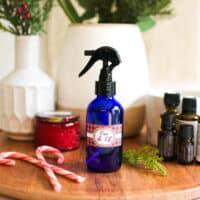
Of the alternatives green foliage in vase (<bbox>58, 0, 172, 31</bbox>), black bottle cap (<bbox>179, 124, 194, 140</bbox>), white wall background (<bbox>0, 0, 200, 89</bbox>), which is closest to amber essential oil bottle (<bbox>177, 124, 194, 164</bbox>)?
black bottle cap (<bbox>179, 124, 194, 140</bbox>)

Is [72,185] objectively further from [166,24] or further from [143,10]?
[166,24]

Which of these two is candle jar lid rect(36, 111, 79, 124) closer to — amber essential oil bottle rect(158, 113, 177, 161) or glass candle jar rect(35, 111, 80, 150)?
glass candle jar rect(35, 111, 80, 150)

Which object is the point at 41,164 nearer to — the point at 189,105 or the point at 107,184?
the point at 107,184

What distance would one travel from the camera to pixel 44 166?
68 centimetres

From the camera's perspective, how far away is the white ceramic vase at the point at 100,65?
849 millimetres

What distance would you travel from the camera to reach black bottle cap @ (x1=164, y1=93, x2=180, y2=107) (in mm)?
746

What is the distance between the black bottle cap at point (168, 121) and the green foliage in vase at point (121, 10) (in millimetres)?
281

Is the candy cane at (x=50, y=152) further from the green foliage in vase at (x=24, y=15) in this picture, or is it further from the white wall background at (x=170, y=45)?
the white wall background at (x=170, y=45)

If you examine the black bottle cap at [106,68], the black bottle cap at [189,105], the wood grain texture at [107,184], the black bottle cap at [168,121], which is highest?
the black bottle cap at [106,68]

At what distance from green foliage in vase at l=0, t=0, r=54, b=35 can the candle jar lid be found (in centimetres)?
18

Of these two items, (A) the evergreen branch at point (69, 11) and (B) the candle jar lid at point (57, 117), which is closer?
(B) the candle jar lid at point (57, 117)

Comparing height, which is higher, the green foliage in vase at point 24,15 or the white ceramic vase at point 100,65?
the green foliage in vase at point 24,15

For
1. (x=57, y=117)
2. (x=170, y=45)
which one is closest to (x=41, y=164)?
(x=57, y=117)

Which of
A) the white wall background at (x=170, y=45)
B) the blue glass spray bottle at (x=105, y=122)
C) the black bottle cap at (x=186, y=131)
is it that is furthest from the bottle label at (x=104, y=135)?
the white wall background at (x=170, y=45)
